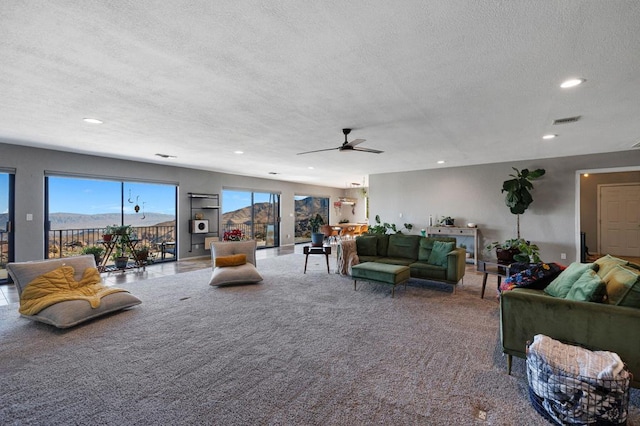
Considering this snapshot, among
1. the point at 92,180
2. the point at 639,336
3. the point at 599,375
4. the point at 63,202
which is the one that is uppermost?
the point at 92,180

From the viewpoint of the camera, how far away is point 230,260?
5309 mm

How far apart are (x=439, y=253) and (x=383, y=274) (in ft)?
3.90

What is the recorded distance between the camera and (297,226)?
12617mm

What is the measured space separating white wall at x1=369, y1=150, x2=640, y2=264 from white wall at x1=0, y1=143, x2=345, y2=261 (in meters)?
4.93

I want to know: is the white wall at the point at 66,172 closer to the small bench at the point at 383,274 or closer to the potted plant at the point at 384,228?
the potted plant at the point at 384,228

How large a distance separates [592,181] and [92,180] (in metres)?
13.0

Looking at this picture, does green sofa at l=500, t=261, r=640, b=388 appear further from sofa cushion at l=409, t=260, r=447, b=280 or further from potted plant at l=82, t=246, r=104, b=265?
potted plant at l=82, t=246, r=104, b=265

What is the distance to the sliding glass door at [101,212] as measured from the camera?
6.09 metres

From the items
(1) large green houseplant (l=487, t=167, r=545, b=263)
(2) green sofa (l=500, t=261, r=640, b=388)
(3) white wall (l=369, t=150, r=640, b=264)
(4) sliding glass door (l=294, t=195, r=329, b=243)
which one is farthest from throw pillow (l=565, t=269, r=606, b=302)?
(4) sliding glass door (l=294, t=195, r=329, b=243)

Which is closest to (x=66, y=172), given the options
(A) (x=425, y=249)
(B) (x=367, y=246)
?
(B) (x=367, y=246)

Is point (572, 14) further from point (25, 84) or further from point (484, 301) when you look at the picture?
point (25, 84)

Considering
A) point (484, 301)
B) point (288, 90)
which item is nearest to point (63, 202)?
point (288, 90)

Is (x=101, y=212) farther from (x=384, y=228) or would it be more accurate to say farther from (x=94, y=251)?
(x=384, y=228)

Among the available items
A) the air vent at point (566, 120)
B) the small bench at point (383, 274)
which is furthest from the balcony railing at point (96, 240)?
the air vent at point (566, 120)
